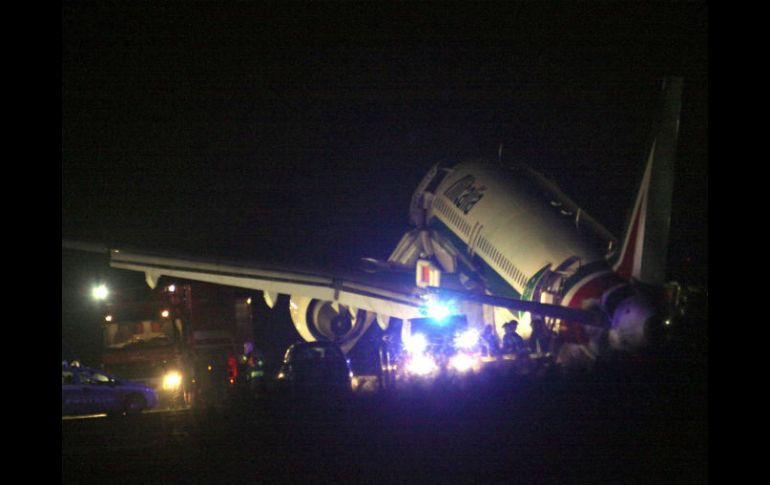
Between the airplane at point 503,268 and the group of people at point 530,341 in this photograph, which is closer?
the airplane at point 503,268

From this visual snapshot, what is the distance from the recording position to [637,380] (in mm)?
17062

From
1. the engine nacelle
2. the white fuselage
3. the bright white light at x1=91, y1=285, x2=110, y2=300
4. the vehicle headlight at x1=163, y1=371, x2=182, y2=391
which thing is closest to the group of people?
the white fuselage

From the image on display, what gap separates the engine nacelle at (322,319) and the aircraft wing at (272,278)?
1.52 m

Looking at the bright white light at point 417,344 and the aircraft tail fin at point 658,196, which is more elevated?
the aircraft tail fin at point 658,196

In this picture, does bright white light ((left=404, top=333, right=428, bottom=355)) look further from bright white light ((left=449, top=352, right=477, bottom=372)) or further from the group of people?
the group of people

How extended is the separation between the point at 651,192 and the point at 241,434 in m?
9.74

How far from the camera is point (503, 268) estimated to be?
26281 millimetres

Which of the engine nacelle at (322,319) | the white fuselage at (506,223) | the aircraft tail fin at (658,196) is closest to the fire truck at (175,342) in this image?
the engine nacelle at (322,319)

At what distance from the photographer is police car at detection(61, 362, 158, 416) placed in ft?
74.6

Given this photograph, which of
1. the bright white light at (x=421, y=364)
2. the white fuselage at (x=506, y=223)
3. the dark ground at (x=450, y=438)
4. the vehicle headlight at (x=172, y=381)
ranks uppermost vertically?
the white fuselage at (x=506, y=223)

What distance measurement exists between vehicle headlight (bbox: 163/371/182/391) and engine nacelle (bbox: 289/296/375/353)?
367 cm

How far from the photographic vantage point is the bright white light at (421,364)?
20297 mm

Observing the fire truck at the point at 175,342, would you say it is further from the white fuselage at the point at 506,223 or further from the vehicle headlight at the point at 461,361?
the white fuselage at the point at 506,223

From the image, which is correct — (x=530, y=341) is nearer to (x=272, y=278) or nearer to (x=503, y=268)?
(x=503, y=268)
